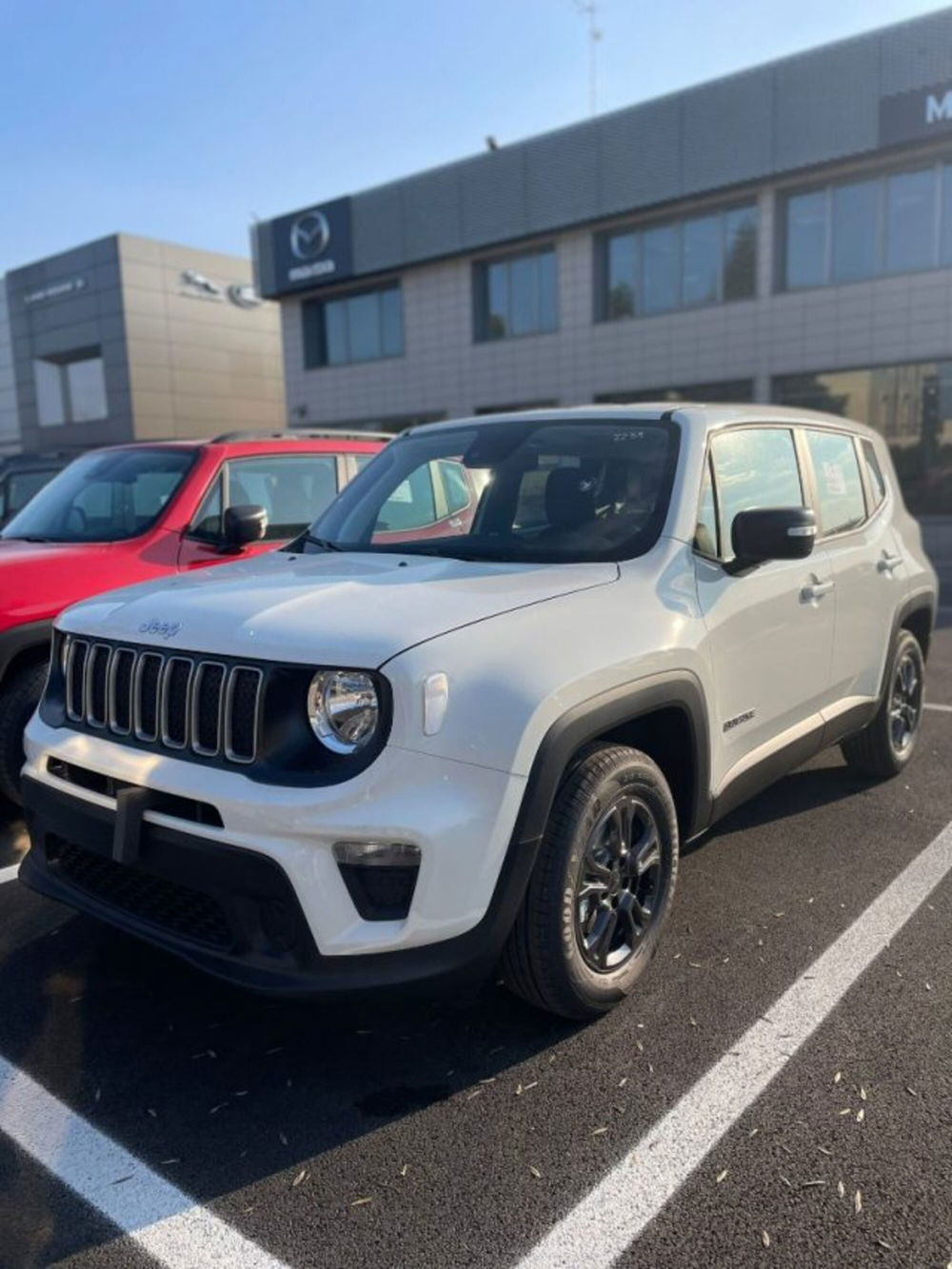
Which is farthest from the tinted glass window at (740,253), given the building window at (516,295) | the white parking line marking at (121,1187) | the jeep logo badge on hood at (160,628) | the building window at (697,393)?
the white parking line marking at (121,1187)

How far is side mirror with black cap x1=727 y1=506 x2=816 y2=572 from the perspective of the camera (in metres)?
3.29

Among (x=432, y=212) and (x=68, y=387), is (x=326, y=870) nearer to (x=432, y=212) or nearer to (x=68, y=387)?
(x=432, y=212)

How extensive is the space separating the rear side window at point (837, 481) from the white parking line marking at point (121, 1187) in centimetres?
353

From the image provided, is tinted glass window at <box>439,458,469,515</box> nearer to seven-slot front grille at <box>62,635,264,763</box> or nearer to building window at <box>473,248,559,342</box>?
seven-slot front grille at <box>62,635,264,763</box>

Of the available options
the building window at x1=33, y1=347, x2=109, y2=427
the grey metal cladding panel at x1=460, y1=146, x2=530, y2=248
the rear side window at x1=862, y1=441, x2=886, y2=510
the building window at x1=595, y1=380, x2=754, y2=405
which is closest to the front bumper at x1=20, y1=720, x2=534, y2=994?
the rear side window at x1=862, y1=441, x2=886, y2=510

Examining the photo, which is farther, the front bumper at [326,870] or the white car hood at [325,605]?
the white car hood at [325,605]

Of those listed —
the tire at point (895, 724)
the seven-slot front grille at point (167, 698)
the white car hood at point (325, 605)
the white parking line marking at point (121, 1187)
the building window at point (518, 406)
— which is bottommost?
the white parking line marking at point (121, 1187)

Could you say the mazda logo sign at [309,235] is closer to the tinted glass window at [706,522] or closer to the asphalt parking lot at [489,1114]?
the tinted glass window at [706,522]

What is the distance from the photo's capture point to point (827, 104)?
16141mm

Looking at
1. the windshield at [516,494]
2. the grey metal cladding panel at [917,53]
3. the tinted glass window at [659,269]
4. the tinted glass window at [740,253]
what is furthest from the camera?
the tinted glass window at [659,269]

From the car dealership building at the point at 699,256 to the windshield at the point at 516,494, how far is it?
14689mm

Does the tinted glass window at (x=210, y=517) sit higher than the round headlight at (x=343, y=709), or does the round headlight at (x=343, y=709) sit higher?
the tinted glass window at (x=210, y=517)

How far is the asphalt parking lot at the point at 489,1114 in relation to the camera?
2137 mm

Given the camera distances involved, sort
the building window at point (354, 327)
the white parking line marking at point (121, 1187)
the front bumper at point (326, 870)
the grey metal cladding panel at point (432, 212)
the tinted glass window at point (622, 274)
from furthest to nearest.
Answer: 1. the building window at point (354, 327)
2. the grey metal cladding panel at point (432, 212)
3. the tinted glass window at point (622, 274)
4. the front bumper at point (326, 870)
5. the white parking line marking at point (121, 1187)
